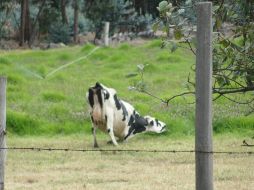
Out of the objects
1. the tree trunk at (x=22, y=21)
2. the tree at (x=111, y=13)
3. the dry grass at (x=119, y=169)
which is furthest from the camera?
the tree at (x=111, y=13)

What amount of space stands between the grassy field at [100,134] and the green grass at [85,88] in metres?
0.02

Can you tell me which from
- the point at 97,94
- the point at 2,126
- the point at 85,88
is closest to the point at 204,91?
the point at 2,126

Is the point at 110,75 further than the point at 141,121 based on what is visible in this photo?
Yes

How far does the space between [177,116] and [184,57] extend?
8.23m

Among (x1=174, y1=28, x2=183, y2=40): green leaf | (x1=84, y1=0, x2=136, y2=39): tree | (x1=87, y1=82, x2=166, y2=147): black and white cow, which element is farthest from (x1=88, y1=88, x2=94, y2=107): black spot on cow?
(x1=84, y1=0, x2=136, y2=39): tree

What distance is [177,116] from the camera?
14.6 m

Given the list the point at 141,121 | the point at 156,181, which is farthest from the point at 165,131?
the point at 156,181

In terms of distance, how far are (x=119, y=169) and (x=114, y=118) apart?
122 inches

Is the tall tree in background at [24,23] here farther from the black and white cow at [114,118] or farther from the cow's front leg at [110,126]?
the cow's front leg at [110,126]

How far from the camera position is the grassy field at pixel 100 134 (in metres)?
9.14

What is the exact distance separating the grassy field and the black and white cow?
8.6 inches

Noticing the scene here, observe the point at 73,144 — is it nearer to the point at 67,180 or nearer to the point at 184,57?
the point at 67,180

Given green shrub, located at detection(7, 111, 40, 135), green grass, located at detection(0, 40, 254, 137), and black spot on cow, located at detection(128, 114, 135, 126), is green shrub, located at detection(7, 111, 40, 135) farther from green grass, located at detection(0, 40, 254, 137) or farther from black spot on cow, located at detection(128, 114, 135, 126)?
black spot on cow, located at detection(128, 114, 135, 126)

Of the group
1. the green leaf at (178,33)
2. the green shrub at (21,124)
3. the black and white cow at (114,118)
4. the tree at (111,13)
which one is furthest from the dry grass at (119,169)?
the tree at (111,13)
